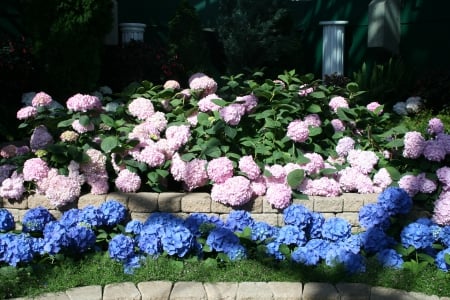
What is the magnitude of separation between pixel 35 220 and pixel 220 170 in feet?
3.38

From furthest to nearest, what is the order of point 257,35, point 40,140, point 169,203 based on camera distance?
point 257,35 < point 40,140 < point 169,203

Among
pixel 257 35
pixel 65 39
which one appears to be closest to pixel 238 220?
pixel 65 39

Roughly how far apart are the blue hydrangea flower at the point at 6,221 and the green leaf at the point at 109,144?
627 mm

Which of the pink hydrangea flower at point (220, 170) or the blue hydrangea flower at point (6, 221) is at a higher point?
the pink hydrangea flower at point (220, 170)

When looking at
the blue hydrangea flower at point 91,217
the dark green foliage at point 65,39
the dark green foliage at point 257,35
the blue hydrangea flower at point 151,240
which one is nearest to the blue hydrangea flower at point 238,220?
the blue hydrangea flower at point 151,240

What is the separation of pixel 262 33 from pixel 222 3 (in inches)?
32.1

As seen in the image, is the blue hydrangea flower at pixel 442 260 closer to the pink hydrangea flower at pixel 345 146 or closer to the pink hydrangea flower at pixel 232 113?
the pink hydrangea flower at pixel 345 146

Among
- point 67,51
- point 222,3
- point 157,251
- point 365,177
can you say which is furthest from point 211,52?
point 157,251

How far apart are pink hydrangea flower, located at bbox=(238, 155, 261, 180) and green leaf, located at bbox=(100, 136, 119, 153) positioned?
0.73 m

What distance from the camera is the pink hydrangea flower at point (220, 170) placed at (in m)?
3.51

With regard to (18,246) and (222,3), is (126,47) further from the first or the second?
(18,246)

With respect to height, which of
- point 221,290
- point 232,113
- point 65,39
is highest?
point 65,39

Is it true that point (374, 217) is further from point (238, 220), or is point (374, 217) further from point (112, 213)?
point (112, 213)

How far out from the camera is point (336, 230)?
332 centimetres
